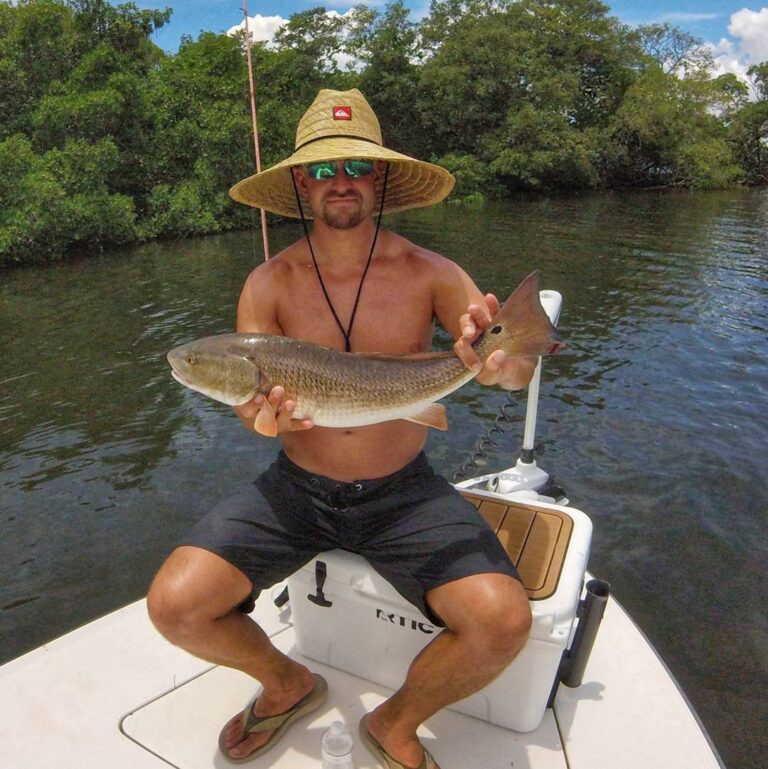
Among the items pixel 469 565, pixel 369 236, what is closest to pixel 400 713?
pixel 469 565

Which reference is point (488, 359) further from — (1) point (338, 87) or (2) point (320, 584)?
(1) point (338, 87)

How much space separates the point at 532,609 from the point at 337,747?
0.82m

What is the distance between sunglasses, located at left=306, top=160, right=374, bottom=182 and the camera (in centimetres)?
284

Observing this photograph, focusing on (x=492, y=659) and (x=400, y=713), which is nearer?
(x=492, y=659)

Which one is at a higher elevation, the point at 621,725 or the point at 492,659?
the point at 492,659

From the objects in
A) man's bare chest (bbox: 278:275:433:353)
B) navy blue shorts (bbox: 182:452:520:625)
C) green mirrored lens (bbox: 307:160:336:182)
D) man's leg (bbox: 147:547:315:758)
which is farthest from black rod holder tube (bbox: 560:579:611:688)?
green mirrored lens (bbox: 307:160:336:182)

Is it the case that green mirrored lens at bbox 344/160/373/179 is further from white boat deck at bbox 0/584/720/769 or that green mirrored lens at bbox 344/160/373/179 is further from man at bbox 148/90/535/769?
white boat deck at bbox 0/584/720/769

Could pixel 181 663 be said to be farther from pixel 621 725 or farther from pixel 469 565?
pixel 621 725

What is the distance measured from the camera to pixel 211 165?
83.3ft

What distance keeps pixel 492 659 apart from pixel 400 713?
44 cm

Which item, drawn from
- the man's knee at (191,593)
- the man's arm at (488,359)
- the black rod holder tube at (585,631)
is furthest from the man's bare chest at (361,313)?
the black rod holder tube at (585,631)

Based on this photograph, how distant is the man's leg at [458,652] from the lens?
7.53 feet

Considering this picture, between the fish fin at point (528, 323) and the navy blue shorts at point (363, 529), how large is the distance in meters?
0.69

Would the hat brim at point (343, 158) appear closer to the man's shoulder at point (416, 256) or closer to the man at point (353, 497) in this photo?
the man at point (353, 497)
